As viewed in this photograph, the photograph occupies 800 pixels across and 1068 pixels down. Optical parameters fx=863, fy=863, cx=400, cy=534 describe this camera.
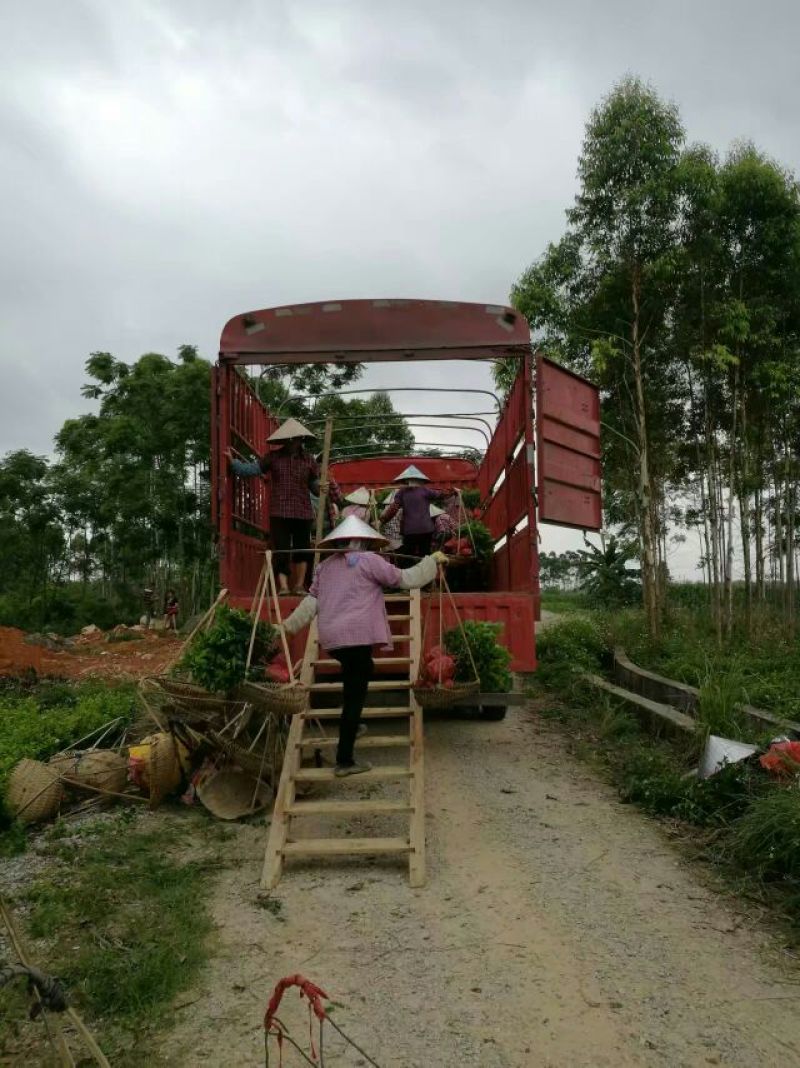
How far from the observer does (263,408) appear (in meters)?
8.67

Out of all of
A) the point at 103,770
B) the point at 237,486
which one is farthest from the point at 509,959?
the point at 237,486

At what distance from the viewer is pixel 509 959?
347 centimetres

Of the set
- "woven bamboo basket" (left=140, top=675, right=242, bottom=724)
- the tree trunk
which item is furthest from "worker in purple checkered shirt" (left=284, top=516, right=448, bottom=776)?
the tree trunk

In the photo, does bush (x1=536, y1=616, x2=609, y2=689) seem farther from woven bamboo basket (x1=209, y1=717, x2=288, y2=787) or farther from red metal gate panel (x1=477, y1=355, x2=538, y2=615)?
woven bamboo basket (x1=209, y1=717, x2=288, y2=787)

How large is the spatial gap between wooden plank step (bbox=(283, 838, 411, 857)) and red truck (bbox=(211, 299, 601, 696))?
212 cm

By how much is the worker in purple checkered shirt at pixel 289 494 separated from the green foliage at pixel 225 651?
1.69 metres

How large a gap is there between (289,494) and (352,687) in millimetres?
2453

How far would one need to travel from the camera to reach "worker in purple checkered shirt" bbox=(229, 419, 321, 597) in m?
7.21

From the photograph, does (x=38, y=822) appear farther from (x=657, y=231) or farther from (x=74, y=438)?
(x=74, y=438)

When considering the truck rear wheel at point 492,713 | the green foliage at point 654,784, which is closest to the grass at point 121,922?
the green foliage at point 654,784

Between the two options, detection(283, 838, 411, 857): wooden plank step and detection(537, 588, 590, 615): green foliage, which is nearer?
detection(283, 838, 411, 857): wooden plank step

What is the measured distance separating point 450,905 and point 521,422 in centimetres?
398

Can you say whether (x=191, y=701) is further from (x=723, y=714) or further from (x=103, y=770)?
(x=723, y=714)

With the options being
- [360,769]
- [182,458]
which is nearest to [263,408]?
[360,769]
